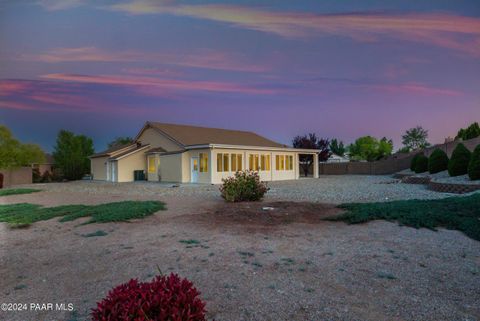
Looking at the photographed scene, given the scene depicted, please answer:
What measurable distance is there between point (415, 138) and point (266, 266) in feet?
276

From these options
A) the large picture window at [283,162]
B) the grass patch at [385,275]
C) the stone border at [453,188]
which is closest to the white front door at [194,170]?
the large picture window at [283,162]

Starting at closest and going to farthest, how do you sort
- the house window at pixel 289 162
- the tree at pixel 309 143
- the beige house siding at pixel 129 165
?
the beige house siding at pixel 129 165 → the house window at pixel 289 162 → the tree at pixel 309 143

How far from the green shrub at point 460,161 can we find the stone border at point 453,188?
2.64 metres

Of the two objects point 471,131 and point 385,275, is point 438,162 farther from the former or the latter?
point 471,131

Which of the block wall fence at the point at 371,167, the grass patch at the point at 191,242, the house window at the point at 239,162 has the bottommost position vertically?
the grass patch at the point at 191,242

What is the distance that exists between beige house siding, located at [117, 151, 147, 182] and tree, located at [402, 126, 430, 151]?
69.8 m

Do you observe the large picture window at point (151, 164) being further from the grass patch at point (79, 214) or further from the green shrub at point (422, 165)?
the green shrub at point (422, 165)

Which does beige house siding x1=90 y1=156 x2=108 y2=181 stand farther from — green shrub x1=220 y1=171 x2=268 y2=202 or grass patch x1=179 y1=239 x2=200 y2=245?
grass patch x1=179 y1=239 x2=200 y2=245

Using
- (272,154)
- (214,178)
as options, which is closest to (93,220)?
(214,178)

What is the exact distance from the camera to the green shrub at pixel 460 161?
15.8 metres

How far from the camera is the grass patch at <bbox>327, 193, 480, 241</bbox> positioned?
21.7ft

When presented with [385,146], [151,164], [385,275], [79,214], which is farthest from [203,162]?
[385,146]

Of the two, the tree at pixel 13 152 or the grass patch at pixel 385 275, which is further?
the tree at pixel 13 152

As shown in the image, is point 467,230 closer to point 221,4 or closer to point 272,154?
point 221,4
